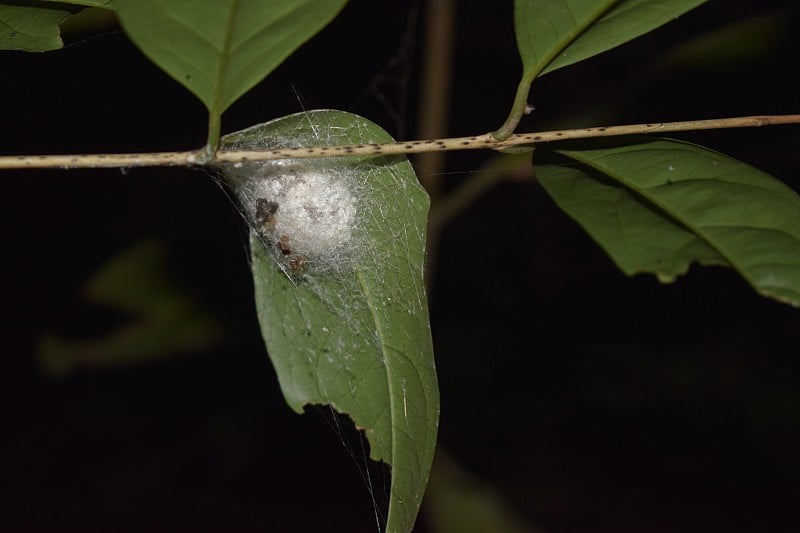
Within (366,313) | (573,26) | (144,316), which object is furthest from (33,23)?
(144,316)

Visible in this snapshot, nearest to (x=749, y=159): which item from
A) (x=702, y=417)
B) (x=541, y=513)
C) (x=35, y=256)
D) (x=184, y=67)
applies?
(x=702, y=417)

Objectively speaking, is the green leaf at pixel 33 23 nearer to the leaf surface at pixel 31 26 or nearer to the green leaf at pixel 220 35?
the leaf surface at pixel 31 26

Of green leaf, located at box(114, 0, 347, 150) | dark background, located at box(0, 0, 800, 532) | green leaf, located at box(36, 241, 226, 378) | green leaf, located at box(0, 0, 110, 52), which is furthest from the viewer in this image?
dark background, located at box(0, 0, 800, 532)

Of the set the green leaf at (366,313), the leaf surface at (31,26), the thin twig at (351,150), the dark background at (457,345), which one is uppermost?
the leaf surface at (31,26)

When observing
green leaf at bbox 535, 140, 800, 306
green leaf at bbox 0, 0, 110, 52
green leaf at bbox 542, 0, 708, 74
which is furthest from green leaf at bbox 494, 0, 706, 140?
green leaf at bbox 0, 0, 110, 52

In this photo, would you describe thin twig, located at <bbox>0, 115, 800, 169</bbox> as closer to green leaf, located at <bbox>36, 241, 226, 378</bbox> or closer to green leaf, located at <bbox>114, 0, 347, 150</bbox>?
green leaf, located at <bbox>114, 0, 347, 150</bbox>

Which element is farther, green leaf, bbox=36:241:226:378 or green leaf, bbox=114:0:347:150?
green leaf, bbox=36:241:226:378

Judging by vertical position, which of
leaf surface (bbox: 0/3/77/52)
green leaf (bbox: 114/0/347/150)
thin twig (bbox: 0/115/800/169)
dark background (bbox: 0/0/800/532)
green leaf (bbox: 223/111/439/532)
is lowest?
dark background (bbox: 0/0/800/532)

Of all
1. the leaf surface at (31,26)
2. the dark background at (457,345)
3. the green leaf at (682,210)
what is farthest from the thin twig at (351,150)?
the dark background at (457,345)
